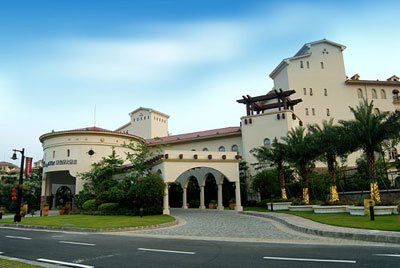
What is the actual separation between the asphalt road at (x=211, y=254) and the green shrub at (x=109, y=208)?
1614 cm

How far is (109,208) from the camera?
92.1 feet

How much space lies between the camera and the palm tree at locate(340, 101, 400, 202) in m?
19.0

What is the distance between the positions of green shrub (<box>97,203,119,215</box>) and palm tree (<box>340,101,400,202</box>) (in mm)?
20462

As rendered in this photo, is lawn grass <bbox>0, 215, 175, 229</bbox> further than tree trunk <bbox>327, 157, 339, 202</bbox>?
No

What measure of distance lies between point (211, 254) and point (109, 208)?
21105 mm

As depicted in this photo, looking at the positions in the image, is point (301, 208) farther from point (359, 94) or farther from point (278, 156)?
point (359, 94)

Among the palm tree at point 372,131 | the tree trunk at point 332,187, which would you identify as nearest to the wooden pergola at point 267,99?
the tree trunk at point 332,187

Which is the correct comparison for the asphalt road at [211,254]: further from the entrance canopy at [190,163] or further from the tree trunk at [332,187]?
the entrance canopy at [190,163]

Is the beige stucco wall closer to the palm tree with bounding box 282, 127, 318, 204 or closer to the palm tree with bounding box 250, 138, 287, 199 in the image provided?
the palm tree with bounding box 250, 138, 287, 199

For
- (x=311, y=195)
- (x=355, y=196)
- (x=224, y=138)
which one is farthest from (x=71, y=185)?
(x=355, y=196)

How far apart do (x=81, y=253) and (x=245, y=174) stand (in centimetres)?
2766

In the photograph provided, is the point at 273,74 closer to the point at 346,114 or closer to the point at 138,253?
the point at 346,114

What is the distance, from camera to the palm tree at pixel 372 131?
18969 mm

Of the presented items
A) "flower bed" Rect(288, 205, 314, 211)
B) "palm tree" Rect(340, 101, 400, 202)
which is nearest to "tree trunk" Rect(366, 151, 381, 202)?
"palm tree" Rect(340, 101, 400, 202)
